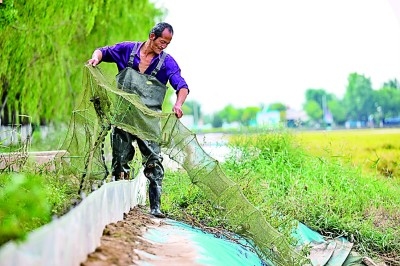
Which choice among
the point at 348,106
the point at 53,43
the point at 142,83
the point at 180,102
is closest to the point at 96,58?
the point at 142,83

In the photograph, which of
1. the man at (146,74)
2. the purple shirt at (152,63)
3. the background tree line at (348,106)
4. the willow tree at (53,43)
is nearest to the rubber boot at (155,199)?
the man at (146,74)

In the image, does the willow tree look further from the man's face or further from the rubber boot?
the rubber boot

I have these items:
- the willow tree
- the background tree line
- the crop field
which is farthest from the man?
the background tree line

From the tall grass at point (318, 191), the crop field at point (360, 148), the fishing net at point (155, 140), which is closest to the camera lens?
the fishing net at point (155, 140)

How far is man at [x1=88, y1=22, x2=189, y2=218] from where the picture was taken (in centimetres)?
331

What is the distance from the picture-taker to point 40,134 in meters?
9.03

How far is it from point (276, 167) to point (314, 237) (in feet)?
4.83

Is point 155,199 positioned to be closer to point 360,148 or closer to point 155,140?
point 155,140

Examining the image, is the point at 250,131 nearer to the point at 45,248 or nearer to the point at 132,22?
the point at 132,22

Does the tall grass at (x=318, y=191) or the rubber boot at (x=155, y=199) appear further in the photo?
the tall grass at (x=318, y=191)

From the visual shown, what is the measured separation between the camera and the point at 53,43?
7.32 m

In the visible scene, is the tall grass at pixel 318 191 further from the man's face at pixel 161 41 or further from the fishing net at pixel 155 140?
the man's face at pixel 161 41

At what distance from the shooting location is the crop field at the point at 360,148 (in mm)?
6250

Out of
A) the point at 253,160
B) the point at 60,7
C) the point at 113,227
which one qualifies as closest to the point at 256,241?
the point at 113,227
